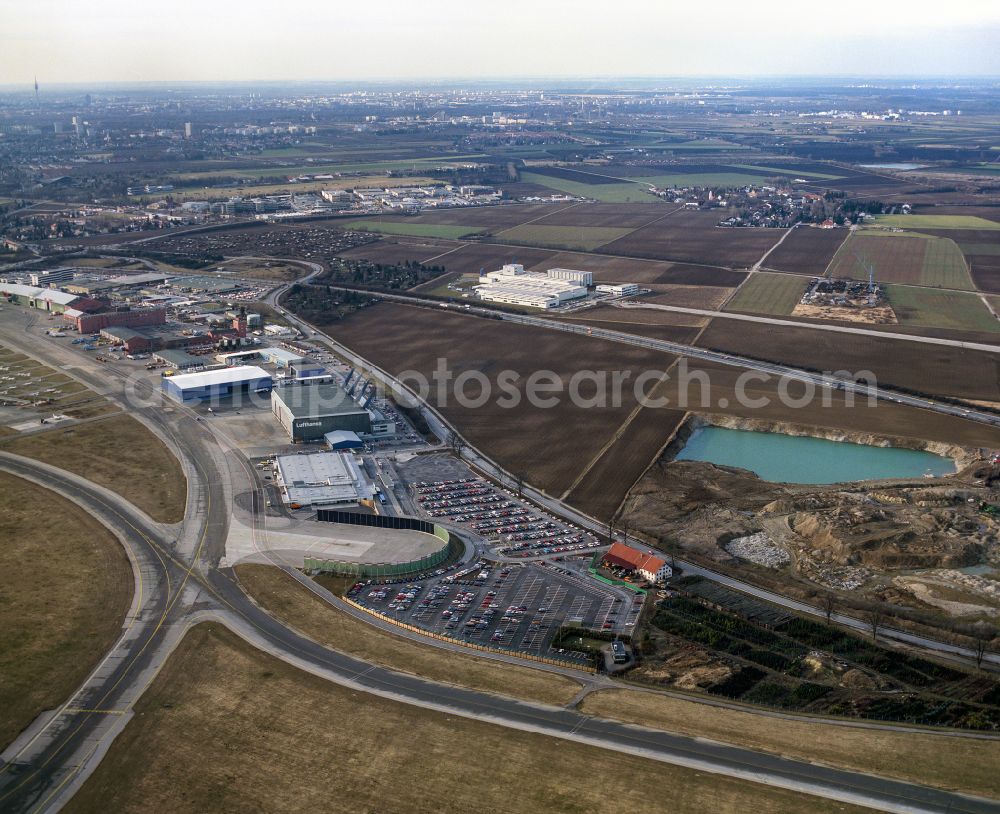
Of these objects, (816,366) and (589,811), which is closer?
(589,811)

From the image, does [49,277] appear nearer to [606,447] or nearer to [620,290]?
[620,290]

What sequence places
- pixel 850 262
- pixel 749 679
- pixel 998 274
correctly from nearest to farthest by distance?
pixel 749 679, pixel 998 274, pixel 850 262

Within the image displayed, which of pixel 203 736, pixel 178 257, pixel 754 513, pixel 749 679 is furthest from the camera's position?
pixel 178 257

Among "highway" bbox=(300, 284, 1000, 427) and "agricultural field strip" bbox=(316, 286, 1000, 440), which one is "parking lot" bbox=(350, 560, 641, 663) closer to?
"agricultural field strip" bbox=(316, 286, 1000, 440)

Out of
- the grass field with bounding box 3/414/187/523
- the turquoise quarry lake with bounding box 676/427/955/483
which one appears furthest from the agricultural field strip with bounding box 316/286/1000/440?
the grass field with bounding box 3/414/187/523

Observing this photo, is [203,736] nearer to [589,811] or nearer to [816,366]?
[589,811]

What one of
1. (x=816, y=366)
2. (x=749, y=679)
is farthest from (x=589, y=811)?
(x=816, y=366)

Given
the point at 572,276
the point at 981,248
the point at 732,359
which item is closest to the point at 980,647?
the point at 732,359
